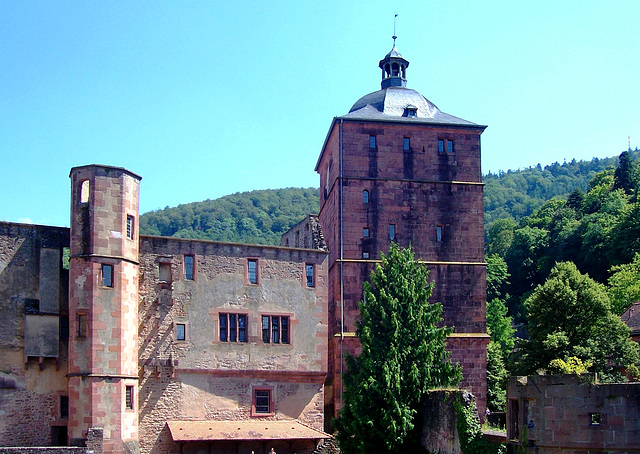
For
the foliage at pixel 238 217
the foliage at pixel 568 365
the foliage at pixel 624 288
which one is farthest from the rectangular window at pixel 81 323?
the foliage at pixel 238 217

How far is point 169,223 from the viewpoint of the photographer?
129125 millimetres

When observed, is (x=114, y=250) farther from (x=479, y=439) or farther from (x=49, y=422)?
(x=479, y=439)

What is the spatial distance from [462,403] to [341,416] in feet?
24.5

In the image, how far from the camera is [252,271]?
140ft

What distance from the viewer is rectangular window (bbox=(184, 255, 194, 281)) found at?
41062 millimetres

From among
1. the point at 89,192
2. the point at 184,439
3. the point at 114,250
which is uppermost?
the point at 89,192

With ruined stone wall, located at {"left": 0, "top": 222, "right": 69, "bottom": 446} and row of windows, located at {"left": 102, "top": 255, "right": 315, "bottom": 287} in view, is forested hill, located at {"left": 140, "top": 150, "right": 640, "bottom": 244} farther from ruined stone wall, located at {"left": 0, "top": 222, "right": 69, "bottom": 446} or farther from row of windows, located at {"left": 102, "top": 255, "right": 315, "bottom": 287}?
ruined stone wall, located at {"left": 0, "top": 222, "right": 69, "bottom": 446}

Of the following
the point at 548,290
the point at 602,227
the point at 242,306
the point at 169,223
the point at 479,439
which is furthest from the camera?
the point at 169,223

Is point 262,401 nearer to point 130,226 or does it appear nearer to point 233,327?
point 233,327

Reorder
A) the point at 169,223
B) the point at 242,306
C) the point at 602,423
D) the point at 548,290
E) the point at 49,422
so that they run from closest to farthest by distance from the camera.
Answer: the point at 602,423 < the point at 49,422 < the point at 242,306 < the point at 548,290 < the point at 169,223

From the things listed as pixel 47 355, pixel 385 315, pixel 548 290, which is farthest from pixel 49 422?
pixel 548 290

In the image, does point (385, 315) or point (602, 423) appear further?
point (385, 315)

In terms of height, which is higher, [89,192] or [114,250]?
[89,192]

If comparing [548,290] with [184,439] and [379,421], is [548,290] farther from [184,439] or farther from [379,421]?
[184,439]
